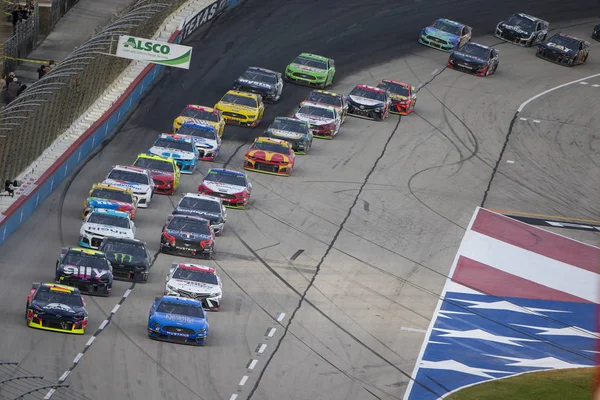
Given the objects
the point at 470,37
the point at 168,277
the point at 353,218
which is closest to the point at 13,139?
the point at 168,277

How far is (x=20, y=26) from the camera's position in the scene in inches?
2167

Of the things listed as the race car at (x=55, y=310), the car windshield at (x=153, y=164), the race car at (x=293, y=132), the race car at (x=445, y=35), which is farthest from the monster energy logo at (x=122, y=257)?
the race car at (x=445, y=35)

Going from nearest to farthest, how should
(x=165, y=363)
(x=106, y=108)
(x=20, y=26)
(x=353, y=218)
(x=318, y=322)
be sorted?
1. (x=165, y=363)
2. (x=318, y=322)
3. (x=353, y=218)
4. (x=106, y=108)
5. (x=20, y=26)

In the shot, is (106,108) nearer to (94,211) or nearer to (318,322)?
(94,211)

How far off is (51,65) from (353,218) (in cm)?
1399

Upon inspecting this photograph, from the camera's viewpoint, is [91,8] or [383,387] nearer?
[383,387]

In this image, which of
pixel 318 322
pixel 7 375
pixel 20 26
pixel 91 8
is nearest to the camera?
pixel 7 375

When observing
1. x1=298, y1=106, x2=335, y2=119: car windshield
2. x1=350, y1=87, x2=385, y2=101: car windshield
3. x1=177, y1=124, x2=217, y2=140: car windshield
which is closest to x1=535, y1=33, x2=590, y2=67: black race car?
x1=350, y1=87, x2=385, y2=101: car windshield

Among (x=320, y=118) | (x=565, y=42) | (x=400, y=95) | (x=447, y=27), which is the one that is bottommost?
(x=320, y=118)

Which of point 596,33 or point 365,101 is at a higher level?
point 596,33

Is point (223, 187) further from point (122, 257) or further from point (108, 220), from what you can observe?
point (122, 257)

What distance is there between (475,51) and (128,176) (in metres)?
24.7

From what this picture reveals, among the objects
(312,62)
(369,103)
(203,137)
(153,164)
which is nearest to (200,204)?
(153,164)

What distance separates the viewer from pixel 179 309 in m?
33.9
